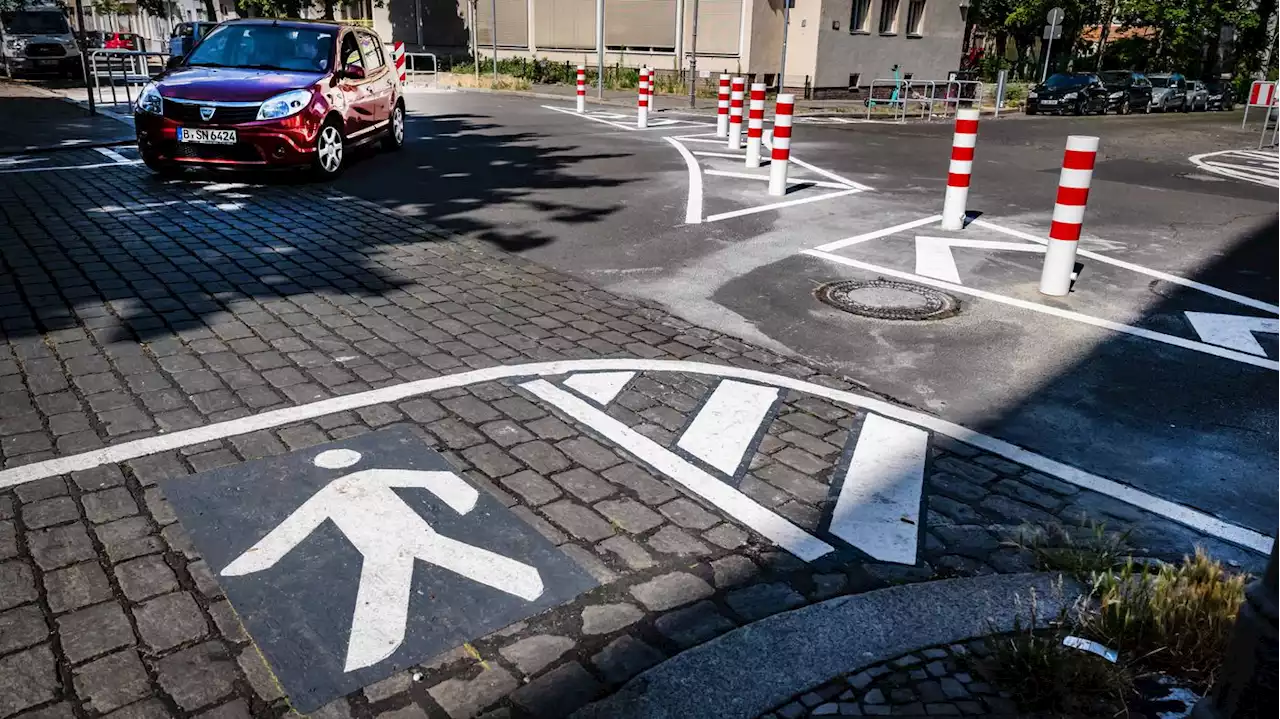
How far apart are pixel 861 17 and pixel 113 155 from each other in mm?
29706

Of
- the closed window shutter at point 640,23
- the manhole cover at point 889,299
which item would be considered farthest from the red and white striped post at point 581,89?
the manhole cover at point 889,299

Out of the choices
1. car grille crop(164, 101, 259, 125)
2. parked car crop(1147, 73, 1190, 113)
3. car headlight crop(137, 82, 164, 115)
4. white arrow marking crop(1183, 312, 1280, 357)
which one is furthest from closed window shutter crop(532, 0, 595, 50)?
white arrow marking crop(1183, 312, 1280, 357)

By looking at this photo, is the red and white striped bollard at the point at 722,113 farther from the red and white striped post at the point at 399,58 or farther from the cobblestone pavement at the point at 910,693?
the cobblestone pavement at the point at 910,693

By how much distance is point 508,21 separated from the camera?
1709 inches

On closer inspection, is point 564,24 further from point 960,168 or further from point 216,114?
point 960,168

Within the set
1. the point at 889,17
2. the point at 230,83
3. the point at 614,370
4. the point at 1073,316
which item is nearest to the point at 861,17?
the point at 889,17

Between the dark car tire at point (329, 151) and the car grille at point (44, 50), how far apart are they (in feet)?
77.3

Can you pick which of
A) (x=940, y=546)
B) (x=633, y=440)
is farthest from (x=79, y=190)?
(x=940, y=546)

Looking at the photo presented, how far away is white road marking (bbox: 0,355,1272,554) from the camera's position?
3.86 m

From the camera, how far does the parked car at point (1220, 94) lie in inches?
1629

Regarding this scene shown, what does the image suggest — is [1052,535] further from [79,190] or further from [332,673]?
[79,190]

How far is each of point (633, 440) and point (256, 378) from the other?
7.10 feet

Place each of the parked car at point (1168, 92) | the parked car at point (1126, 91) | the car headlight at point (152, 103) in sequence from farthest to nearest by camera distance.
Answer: the parked car at point (1168, 92) < the parked car at point (1126, 91) < the car headlight at point (152, 103)

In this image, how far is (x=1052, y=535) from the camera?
11.9 ft
